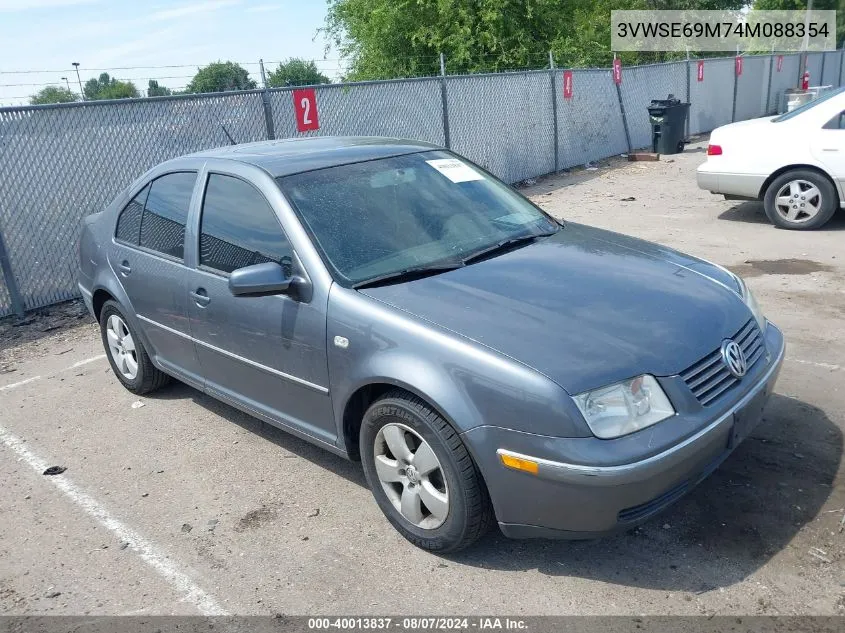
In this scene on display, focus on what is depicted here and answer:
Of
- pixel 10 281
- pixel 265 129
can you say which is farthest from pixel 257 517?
pixel 265 129

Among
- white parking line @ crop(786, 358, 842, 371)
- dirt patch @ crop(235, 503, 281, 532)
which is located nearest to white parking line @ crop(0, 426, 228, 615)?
dirt patch @ crop(235, 503, 281, 532)

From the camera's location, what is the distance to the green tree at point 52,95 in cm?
837

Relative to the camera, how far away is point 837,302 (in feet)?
20.4

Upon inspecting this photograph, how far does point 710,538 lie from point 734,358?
0.79m

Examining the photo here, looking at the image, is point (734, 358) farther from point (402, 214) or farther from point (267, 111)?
point (267, 111)

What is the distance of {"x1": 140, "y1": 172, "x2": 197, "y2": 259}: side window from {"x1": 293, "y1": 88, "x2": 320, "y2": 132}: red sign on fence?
5422 millimetres

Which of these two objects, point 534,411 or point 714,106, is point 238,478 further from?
point 714,106

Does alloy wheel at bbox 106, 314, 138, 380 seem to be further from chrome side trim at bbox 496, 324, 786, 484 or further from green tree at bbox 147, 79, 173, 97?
green tree at bbox 147, 79, 173, 97

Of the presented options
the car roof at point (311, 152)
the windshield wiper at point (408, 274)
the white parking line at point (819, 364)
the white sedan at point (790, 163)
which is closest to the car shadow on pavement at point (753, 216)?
the white sedan at point (790, 163)

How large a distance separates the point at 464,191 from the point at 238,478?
6.64 feet

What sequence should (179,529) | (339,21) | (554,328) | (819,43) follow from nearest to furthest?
(554,328) → (179,529) → (339,21) → (819,43)

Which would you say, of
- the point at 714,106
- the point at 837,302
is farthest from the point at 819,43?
the point at 837,302

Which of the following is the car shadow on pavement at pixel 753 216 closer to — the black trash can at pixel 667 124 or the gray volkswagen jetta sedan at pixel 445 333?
the gray volkswagen jetta sedan at pixel 445 333

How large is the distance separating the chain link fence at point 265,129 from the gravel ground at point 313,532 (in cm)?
265
